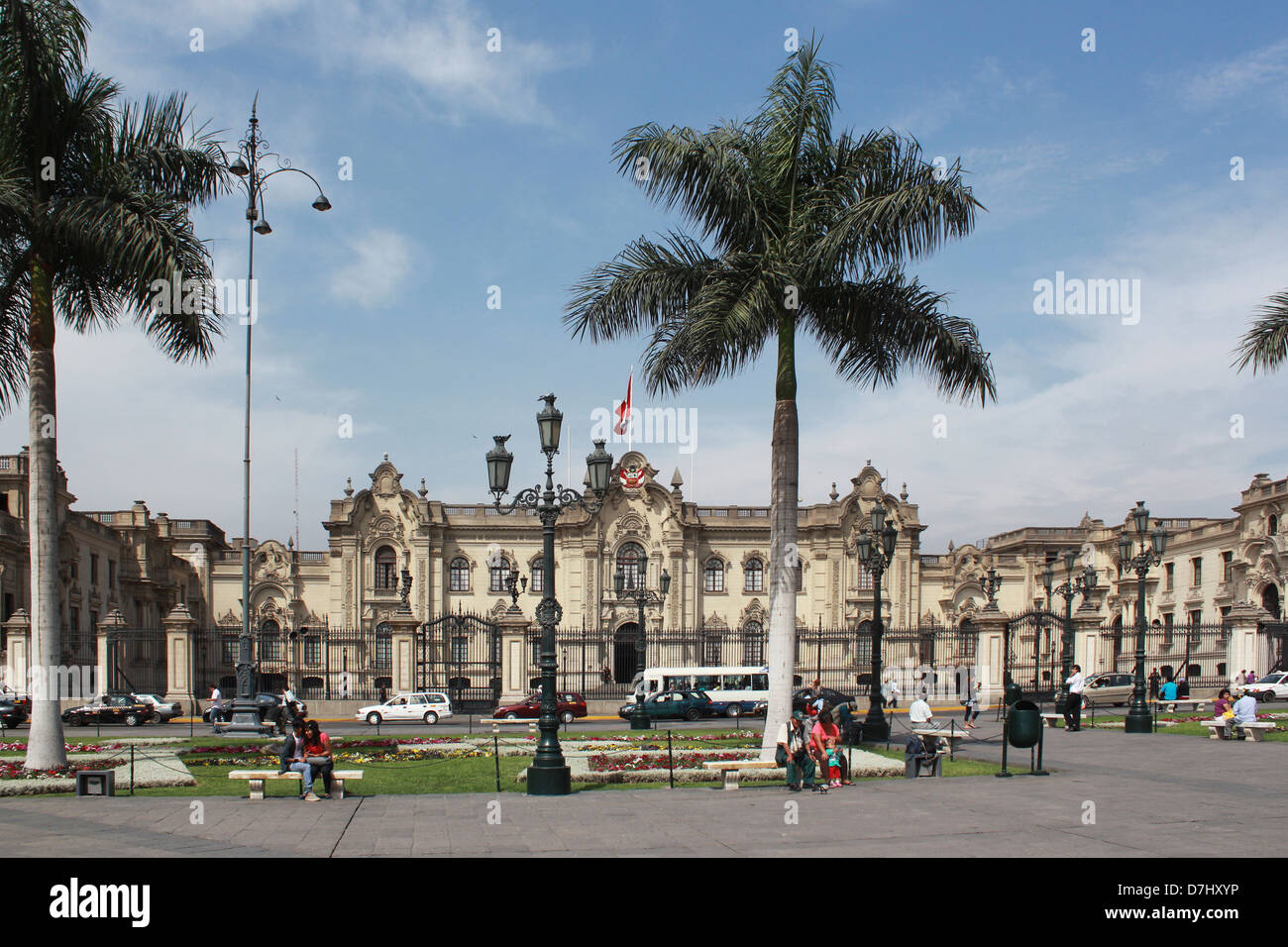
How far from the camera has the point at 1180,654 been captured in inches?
2142

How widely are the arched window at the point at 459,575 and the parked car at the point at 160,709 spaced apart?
981 inches

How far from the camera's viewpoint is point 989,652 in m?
37.9

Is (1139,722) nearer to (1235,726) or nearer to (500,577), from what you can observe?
(1235,726)

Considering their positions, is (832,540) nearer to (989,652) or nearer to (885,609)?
(885,609)

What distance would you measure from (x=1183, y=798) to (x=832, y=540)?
4724cm

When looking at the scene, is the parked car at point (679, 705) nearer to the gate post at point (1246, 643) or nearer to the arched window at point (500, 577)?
the gate post at point (1246, 643)

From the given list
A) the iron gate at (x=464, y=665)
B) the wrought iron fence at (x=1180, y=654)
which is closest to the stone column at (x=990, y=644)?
the wrought iron fence at (x=1180, y=654)

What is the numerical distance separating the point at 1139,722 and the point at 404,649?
25.3 meters

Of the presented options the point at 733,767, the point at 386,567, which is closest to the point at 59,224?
the point at 733,767

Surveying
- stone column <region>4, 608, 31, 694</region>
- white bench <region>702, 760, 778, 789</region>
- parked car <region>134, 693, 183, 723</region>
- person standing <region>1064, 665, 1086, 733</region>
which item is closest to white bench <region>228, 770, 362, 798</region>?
white bench <region>702, 760, 778, 789</region>

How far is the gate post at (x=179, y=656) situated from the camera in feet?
121

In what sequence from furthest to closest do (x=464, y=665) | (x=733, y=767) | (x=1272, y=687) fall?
1. (x=464, y=665)
2. (x=1272, y=687)
3. (x=733, y=767)

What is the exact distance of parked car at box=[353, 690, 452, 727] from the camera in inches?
1428

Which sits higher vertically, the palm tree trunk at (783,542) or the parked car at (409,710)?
the palm tree trunk at (783,542)
